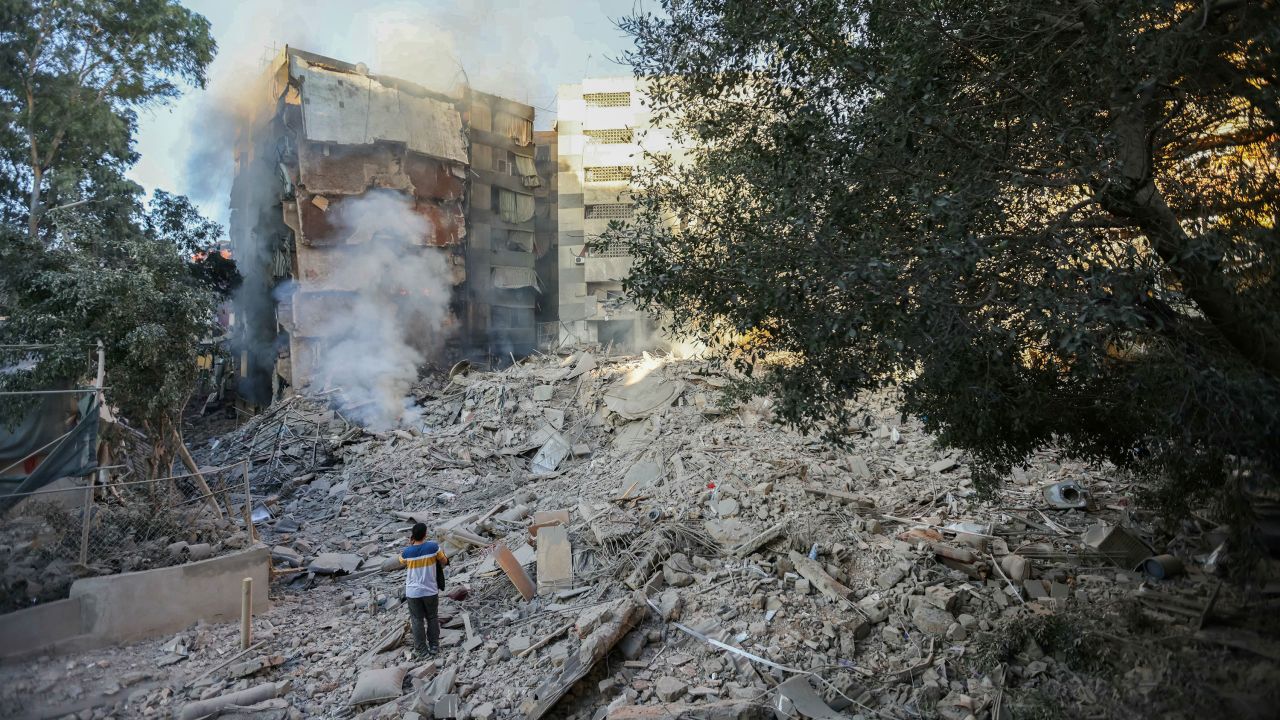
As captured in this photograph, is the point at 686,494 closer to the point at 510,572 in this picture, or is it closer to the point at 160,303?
the point at 510,572

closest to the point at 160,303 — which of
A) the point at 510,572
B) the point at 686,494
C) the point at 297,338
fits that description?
the point at 510,572

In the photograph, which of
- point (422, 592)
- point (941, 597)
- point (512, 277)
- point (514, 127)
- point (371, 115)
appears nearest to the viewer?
point (941, 597)

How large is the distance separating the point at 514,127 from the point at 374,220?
8.92m

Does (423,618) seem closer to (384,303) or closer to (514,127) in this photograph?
(384,303)

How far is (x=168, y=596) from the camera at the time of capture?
27.7 feet

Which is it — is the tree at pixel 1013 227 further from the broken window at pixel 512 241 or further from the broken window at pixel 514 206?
the broken window at pixel 514 206

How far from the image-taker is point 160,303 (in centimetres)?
977

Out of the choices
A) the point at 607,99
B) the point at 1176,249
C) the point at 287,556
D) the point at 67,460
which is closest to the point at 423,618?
the point at 287,556

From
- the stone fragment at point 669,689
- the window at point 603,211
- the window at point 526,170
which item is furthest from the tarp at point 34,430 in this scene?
the window at point 526,170

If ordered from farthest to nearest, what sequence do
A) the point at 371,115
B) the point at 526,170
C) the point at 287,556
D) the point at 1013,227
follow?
1. the point at 526,170
2. the point at 371,115
3. the point at 287,556
4. the point at 1013,227

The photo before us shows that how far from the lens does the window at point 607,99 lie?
31.1 metres

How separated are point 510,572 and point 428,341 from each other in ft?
61.2

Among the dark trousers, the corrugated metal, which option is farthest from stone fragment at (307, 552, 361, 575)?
the corrugated metal

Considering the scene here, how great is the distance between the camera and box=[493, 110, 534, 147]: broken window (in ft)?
99.1
